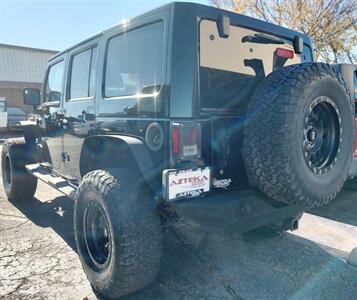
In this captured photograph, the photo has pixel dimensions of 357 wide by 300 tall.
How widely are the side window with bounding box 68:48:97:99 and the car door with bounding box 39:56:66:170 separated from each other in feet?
1.07

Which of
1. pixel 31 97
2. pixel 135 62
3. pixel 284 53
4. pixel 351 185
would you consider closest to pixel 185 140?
pixel 135 62

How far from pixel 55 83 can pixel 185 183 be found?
301 centimetres

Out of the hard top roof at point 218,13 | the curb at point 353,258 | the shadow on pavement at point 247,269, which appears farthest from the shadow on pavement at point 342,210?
the hard top roof at point 218,13

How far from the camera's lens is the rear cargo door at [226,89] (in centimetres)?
249

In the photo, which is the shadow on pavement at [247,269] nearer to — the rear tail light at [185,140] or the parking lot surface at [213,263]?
the parking lot surface at [213,263]

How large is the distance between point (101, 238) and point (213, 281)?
3.35ft

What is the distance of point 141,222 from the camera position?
2391 mm

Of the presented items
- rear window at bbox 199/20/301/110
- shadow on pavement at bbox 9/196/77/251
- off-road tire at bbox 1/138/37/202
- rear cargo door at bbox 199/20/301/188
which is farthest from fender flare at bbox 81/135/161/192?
off-road tire at bbox 1/138/37/202

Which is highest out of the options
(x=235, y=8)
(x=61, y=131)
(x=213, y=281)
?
(x=235, y=8)

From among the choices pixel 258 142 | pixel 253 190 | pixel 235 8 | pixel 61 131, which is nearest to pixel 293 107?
pixel 258 142

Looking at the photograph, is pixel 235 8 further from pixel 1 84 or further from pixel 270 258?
pixel 1 84

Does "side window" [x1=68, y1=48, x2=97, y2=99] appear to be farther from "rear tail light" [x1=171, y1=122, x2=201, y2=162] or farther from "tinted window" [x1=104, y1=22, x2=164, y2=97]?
"rear tail light" [x1=171, y1=122, x2=201, y2=162]

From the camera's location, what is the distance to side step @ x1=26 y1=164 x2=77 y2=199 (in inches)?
141

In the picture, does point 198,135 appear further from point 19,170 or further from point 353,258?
point 19,170
